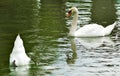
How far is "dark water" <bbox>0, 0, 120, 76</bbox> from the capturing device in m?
17.0

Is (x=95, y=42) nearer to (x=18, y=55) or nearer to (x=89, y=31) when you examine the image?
(x=89, y=31)

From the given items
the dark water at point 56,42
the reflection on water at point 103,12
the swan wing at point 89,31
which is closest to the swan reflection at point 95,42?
the dark water at point 56,42

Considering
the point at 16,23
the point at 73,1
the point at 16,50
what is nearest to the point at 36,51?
the point at 16,50

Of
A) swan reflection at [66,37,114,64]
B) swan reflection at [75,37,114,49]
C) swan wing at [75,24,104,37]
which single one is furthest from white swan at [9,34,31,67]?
swan wing at [75,24,104,37]

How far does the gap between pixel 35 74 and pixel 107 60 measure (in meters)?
2.64

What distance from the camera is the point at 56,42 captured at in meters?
21.1

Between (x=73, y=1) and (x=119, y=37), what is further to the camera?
(x=73, y=1)

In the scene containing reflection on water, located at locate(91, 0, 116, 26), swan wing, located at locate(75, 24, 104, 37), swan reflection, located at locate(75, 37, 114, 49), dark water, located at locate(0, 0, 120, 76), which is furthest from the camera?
reflection on water, located at locate(91, 0, 116, 26)

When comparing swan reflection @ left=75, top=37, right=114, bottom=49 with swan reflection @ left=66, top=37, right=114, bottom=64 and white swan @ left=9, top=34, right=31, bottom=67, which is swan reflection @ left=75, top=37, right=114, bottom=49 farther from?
white swan @ left=9, top=34, right=31, bottom=67

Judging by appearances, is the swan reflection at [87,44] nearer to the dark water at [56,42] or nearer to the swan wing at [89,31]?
the dark water at [56,42]

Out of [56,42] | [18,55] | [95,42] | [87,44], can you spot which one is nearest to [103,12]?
[95,42]

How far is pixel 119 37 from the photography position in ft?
74.0

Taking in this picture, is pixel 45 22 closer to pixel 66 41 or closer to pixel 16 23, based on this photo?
pixel 16 23

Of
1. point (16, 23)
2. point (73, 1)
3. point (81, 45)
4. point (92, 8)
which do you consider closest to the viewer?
point (81, 45)
